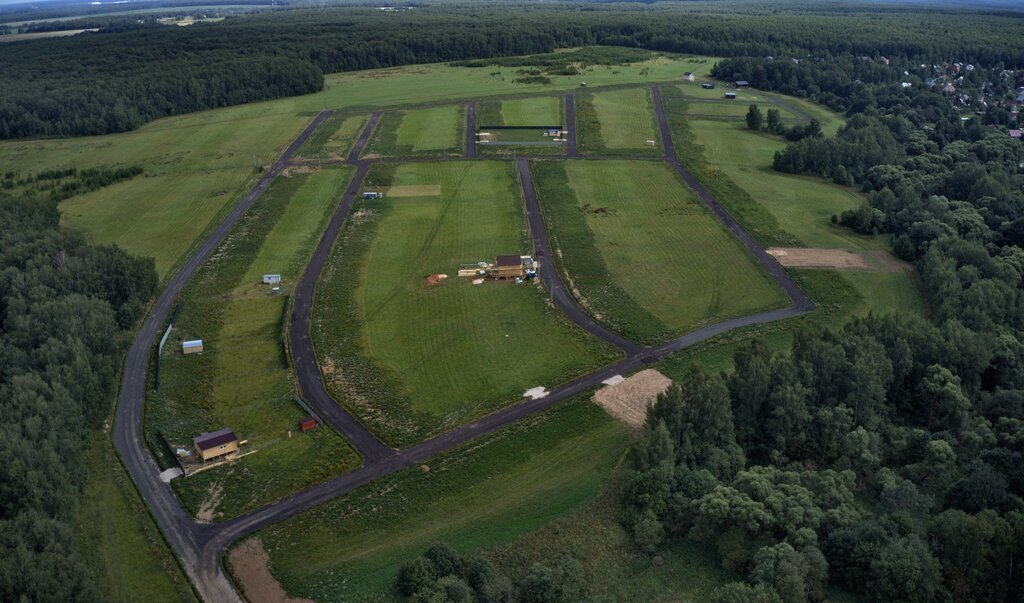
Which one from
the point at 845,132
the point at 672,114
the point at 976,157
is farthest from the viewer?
the point at 672,114

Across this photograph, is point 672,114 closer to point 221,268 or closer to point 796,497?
point 221,268

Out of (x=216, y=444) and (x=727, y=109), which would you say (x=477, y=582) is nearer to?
(x=216, y=444)

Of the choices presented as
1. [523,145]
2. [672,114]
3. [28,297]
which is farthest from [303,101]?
[28,297]

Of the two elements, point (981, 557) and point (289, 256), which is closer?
point (981, 557)

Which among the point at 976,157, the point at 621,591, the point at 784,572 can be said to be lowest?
the point at 621,591

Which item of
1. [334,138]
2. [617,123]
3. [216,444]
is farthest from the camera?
[617,123]

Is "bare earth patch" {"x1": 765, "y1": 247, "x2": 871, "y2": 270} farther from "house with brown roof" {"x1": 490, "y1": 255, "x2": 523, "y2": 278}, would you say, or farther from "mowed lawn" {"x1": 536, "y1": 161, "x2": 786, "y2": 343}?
"house with brown roof" {"x1": 490, "y1": 255, "x2": 523, "y2": 278}

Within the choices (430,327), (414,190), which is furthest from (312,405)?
(414,190)
